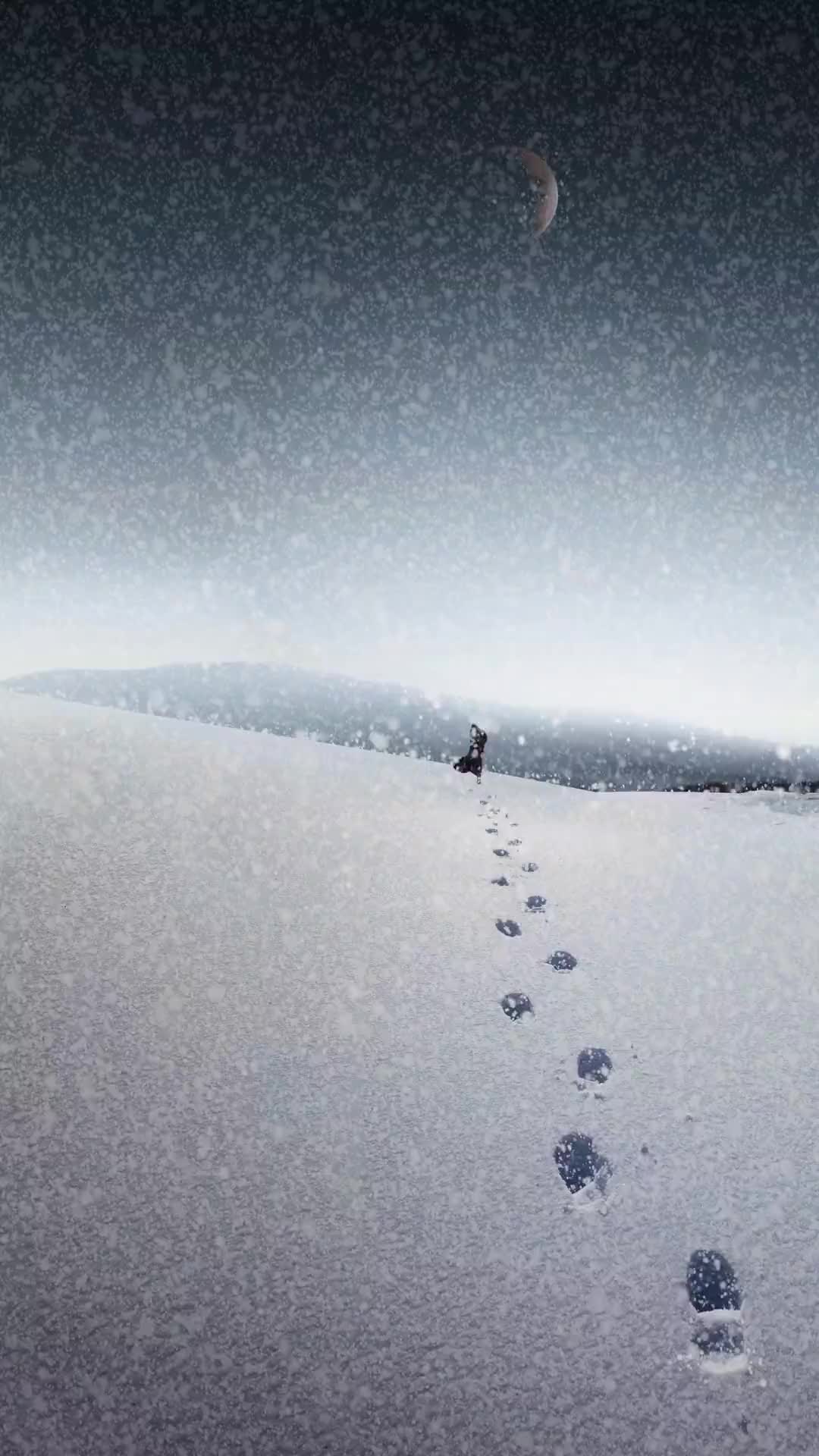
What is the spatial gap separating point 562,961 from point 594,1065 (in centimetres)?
151

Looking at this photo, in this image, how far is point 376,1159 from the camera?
315cm

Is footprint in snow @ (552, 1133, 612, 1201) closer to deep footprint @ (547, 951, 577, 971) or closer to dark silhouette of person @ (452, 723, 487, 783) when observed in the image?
deep footprint @ (547, 951, 577, 971)

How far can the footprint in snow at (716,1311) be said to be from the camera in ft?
7.76

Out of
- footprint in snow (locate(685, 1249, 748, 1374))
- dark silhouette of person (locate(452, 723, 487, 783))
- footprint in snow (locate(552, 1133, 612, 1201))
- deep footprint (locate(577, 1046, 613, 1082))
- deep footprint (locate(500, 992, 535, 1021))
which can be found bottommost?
footprint in snow (locate(685, 1249, 748, 1374))

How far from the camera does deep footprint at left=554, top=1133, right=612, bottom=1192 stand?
316cm

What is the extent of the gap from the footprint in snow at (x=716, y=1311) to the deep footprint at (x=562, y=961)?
8.63 feet

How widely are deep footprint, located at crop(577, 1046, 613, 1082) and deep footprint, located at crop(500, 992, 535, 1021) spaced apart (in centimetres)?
49

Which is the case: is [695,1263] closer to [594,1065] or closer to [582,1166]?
[582,1166]

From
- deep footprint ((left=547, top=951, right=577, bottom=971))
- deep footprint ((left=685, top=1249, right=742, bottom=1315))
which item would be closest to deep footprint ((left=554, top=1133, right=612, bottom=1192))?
deep footprint ((left=685, top=1249, right=742, bottom=1315))

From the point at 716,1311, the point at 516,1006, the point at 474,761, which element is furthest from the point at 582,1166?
the point at 474,761

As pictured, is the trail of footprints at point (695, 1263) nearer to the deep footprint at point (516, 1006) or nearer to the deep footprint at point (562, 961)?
the deep footprint at point (516, 1006)

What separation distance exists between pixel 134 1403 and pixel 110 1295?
358 mm

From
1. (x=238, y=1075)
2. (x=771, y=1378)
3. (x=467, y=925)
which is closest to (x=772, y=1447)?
(x=771, y=1378)

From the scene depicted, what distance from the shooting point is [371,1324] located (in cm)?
237
